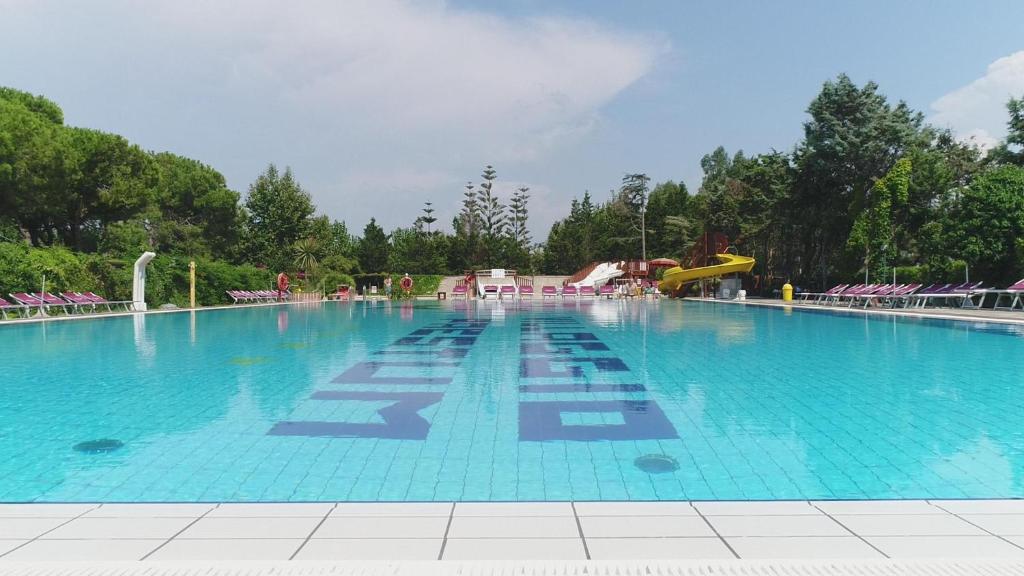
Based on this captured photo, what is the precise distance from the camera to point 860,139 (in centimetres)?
2447

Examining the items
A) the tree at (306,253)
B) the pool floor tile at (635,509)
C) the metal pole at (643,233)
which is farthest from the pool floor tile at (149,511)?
the metal pole at (643,233)

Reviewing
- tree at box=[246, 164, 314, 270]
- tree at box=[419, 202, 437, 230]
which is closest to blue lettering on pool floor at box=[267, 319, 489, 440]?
tree at box=[246, 164, 314, 270]

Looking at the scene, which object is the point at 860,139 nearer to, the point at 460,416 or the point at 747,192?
the point at 747,192

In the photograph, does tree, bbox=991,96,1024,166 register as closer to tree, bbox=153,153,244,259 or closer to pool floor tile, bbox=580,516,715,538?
pool floor tile, bbox=580,516,715,538

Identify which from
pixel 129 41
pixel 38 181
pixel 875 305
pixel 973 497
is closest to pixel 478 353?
pixel 973 497

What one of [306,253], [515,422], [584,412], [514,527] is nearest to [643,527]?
[514,527]

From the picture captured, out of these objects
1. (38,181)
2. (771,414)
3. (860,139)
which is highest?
(860,139)

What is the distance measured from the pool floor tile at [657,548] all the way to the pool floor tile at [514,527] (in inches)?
5.7

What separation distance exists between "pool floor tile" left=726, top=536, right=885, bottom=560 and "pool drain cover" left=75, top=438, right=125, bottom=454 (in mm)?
3980

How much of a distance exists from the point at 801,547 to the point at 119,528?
2747 mm

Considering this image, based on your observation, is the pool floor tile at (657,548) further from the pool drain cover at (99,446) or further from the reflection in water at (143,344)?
the reflection in water at (143,344)

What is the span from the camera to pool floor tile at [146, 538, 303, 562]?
220 cm

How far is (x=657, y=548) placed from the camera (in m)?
2.30

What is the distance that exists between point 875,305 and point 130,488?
68.5 ft
